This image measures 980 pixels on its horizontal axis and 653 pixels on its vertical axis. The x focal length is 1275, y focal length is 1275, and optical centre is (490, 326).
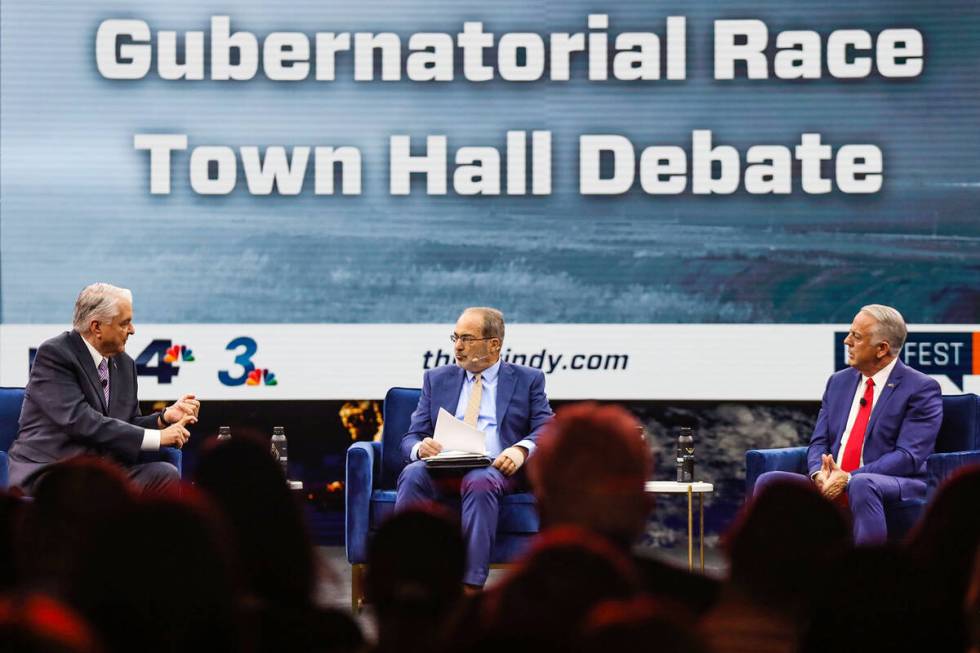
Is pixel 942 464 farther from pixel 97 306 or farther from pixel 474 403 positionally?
pixel 97 306

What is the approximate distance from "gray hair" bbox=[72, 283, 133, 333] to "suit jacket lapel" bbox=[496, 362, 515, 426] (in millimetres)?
1515

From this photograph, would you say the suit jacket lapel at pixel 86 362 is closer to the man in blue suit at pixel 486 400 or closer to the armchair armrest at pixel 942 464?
the man in blue suit at pixel 486 400

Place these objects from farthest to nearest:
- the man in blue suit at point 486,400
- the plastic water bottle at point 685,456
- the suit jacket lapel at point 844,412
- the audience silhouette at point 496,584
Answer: the plastic water bottle at point 685,456 → the suit jacket lapel at point 844,412 → the man in blue suit at point 486,400 → the audience silhouette at point 496,584

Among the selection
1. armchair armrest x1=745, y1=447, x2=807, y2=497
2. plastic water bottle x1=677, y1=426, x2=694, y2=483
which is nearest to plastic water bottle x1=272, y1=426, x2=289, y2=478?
plastic water bottle x1=677, y1=426, x2=694, y2=483

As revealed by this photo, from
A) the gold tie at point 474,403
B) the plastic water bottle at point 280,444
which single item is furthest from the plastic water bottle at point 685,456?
the plastic water bottle at point 280,444

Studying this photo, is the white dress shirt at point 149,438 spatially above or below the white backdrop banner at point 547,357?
below

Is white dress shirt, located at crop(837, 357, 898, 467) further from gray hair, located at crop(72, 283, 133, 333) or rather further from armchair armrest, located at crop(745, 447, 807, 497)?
gray hair, located at crop(72, 283, 133, 333)

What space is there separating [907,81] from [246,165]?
3.14 metres

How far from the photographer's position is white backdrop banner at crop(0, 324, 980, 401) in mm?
5988

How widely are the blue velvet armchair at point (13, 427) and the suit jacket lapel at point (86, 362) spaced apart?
0.28 metres

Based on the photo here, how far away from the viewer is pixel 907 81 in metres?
6.01

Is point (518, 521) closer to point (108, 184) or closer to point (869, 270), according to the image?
point (869, 270)

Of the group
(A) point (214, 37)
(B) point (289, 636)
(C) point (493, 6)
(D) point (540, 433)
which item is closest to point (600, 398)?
(D) point (540, 433)

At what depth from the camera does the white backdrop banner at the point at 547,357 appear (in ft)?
19.6
